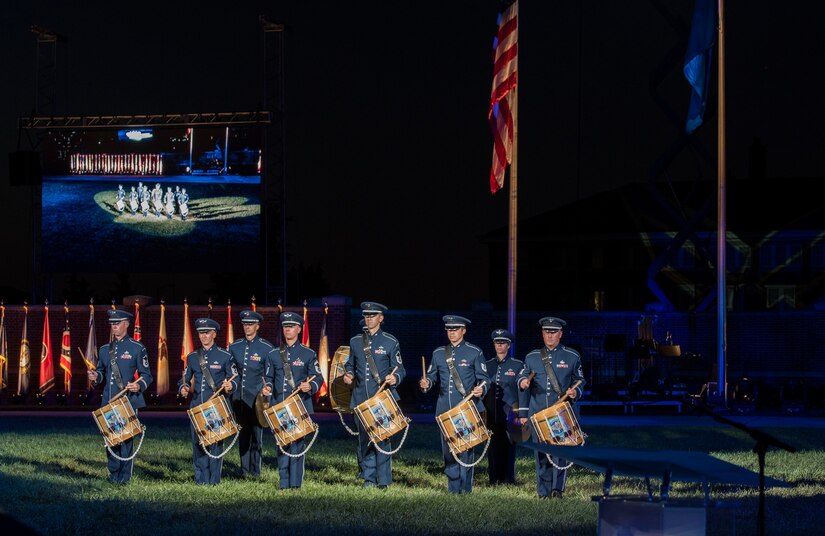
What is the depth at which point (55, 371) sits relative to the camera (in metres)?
36.8

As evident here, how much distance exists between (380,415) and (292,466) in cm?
125

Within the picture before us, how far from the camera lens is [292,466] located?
15625mm

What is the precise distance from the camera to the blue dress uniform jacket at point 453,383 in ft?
50.5

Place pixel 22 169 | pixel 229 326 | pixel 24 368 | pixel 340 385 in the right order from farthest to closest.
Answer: pixel 22 169, pixel 24 368, pixel 229 326, pixel 340 385

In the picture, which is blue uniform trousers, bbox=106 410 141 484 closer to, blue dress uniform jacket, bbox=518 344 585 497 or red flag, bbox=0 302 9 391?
blue dress uniform jacket, bbox=518 344 585 497

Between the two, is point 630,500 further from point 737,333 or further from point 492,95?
point 737,333

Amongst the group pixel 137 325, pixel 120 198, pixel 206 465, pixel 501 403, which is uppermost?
pixel 120 198

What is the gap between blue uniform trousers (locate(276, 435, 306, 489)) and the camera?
15586 millimetres

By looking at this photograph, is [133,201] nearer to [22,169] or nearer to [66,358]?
[22,169]

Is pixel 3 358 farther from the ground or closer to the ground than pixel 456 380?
closer to the ground

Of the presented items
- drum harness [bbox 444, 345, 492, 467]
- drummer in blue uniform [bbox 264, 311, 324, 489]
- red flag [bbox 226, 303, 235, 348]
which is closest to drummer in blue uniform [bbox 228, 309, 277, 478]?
drummer in blue uniform [bbox 264, 311, 324, 489]

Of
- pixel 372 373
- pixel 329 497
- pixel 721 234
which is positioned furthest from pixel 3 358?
pixel 329 497

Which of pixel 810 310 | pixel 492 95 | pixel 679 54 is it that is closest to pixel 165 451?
pixel 492 95

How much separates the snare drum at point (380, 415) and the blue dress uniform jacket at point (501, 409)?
134 centimetres
